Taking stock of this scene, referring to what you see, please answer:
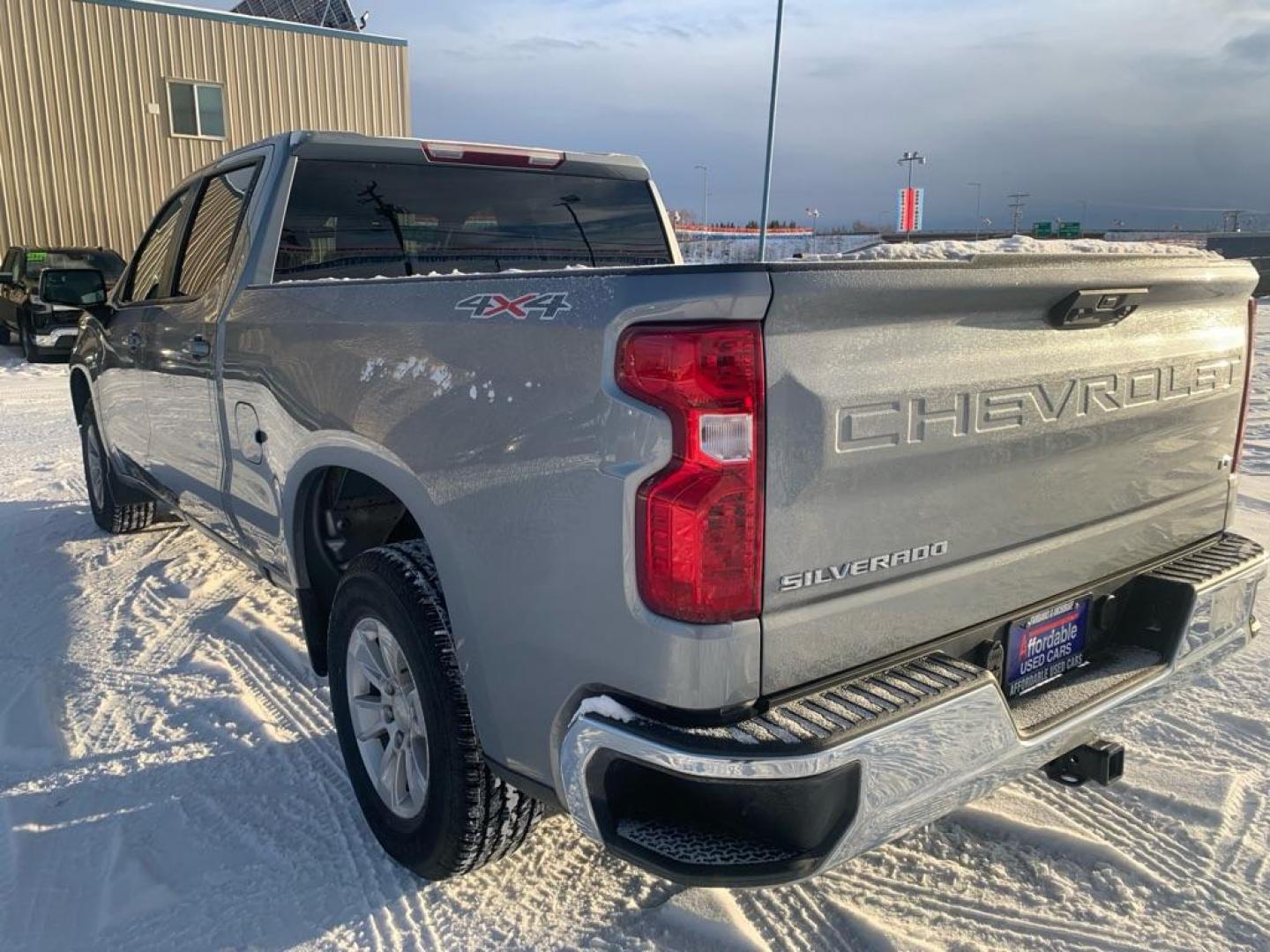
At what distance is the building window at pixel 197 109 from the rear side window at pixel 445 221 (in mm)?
19386

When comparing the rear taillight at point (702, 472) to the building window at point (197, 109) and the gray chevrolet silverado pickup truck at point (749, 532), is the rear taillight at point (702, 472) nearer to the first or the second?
the gray chevrolet silverado pickup truck at point (749, 532)

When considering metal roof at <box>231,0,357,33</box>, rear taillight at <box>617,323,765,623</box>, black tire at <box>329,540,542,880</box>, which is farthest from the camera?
metal roof at <box>231,0,357,33</box>

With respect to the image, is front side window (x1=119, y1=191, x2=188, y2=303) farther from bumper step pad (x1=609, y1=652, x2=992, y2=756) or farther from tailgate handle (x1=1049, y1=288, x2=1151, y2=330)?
tailgate handle (x1=1049, y1=288, x2=1151, y2=330)

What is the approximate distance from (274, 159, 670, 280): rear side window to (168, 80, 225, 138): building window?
1939cm

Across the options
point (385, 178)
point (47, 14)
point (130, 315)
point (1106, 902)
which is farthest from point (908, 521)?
point (47, 14)

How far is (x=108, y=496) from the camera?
19.0ft

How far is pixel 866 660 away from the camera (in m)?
2.08

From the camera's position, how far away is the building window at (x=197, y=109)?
20.3 metres

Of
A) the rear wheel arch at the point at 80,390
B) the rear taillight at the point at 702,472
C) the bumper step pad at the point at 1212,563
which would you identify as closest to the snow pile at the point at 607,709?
the rear taillight at the point at 702,472

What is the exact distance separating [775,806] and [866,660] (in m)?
0.38

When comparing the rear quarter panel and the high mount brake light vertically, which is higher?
the high mount brake light

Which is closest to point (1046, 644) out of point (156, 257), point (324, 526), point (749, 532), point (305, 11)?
point (749, 532)

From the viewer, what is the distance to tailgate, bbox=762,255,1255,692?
1893mm

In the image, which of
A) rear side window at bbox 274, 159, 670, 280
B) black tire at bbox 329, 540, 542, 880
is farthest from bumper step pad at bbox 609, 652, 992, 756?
rear side window at bbox 274, 159, 670, 280
